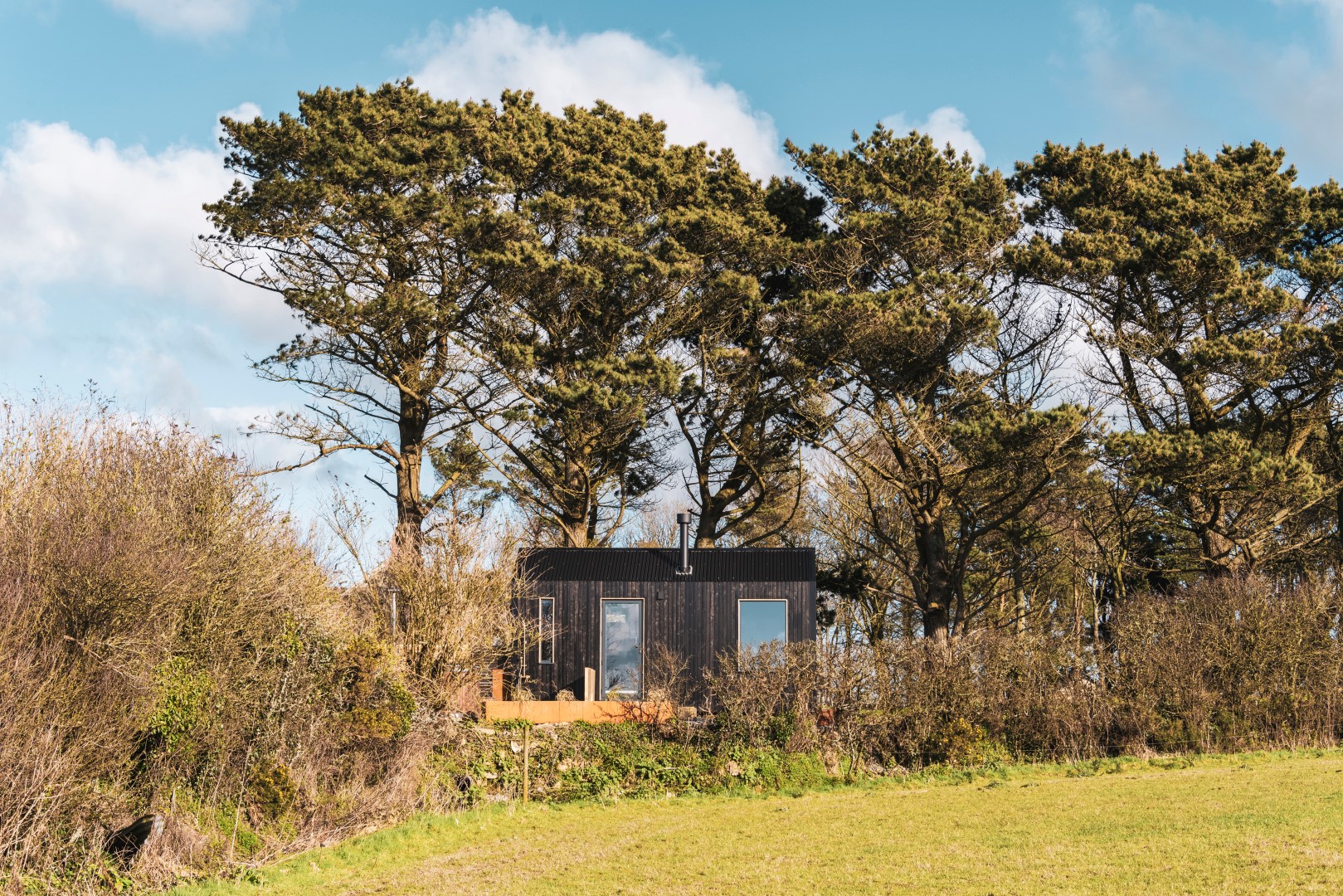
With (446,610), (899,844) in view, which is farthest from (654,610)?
(899,844)

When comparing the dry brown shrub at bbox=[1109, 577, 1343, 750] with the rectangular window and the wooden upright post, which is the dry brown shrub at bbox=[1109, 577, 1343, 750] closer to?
the rectangular window

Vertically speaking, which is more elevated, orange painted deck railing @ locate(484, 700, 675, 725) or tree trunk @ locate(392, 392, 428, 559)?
tree trunk @ locate(392, 392, 428, 559)

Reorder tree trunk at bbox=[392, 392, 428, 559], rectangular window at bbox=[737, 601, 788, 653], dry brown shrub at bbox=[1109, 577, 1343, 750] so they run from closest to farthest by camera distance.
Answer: dry brown shrub at bbox=[1109, 577, 1343, 750]
rectangular window at bbox=[737, 601, 788, 653]
tree trunk at bbox=[392, 392, 428, 559]

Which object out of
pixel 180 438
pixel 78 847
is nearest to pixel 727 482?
pixel 180 438

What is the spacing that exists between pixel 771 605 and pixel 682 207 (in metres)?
8.56

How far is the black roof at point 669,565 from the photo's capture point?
1948cm

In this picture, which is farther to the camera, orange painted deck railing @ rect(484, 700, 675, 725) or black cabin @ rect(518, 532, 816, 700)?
black cabin @ rect(518, 532, 816, 700)

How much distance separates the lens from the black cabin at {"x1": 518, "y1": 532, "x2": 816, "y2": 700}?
19312 mm

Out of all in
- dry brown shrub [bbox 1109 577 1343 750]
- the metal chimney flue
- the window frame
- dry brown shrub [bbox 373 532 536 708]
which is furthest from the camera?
the metal chimney flue

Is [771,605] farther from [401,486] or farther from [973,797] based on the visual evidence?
[401,486]

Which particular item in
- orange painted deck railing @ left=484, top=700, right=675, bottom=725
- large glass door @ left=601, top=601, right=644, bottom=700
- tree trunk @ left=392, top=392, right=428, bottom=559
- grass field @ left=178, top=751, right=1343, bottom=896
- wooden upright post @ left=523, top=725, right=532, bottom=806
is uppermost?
tree trunk @ left=392, top=392, right=428, bottom=559

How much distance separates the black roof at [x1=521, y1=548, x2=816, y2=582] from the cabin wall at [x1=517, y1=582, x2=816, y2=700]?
11cm

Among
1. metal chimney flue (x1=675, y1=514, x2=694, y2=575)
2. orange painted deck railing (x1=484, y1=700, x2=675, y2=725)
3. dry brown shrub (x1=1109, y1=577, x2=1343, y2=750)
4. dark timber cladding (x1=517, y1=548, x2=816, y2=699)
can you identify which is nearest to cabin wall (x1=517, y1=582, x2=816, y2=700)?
dark timber cladding (x1=517, y1=548, x2=816, y2=699)

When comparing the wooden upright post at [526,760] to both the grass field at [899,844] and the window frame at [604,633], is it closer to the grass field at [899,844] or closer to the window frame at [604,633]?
the grass field at [899,844]
